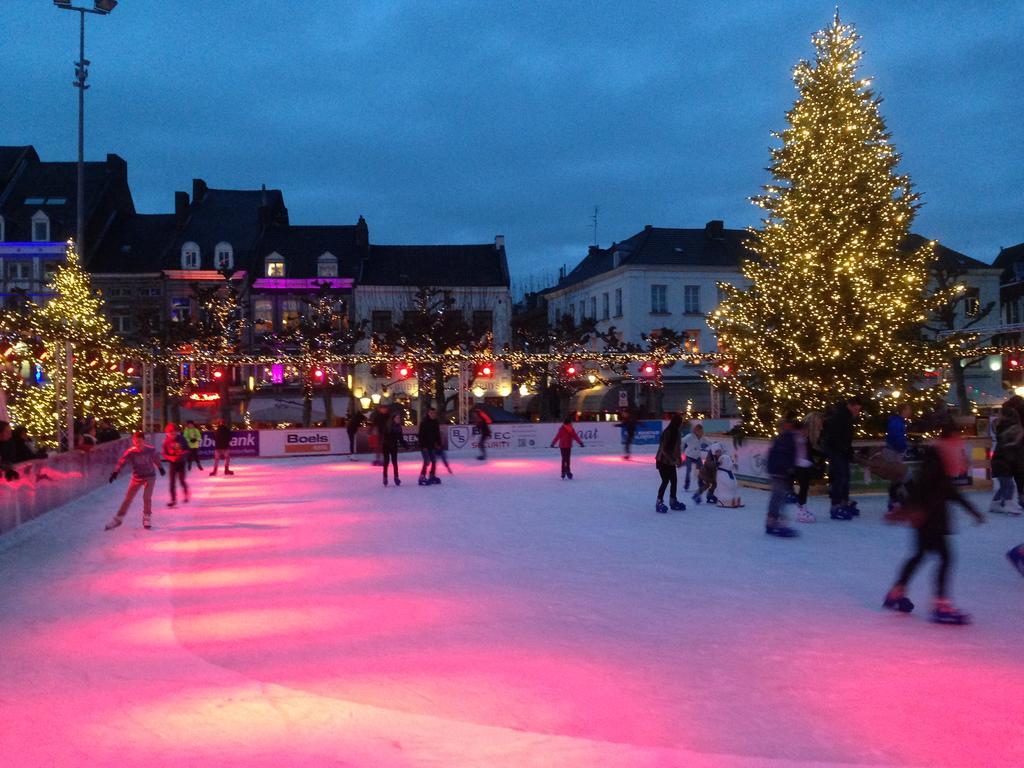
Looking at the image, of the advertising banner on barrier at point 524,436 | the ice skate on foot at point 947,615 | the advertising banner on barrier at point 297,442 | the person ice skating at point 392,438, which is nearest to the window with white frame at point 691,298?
the advertising banner on barrier at point 524,436

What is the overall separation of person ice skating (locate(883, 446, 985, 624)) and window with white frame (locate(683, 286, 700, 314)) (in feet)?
145

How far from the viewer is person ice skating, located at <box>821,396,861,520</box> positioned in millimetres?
14039

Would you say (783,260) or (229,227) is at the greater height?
(229,227)

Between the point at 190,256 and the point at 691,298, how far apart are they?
26.7 metres

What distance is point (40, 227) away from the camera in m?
52.1

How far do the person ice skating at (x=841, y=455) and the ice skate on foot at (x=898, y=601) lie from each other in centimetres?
655

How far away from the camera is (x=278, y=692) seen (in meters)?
5.68

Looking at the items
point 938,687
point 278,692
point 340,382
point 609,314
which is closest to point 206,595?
point 278,692

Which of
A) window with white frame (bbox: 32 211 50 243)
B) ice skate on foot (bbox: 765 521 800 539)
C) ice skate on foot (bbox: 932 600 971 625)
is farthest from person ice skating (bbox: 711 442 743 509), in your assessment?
window with white frame (bbox: 32 211 50 243)

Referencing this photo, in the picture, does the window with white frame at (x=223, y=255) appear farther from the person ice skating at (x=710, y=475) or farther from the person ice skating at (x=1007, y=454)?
the person ice skating at (x=1007, y=454)

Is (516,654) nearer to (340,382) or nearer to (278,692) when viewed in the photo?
(278,692)

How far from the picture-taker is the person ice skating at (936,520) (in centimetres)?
724

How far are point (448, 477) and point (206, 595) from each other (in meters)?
14.4

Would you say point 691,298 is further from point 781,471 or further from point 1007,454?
point 781,471
